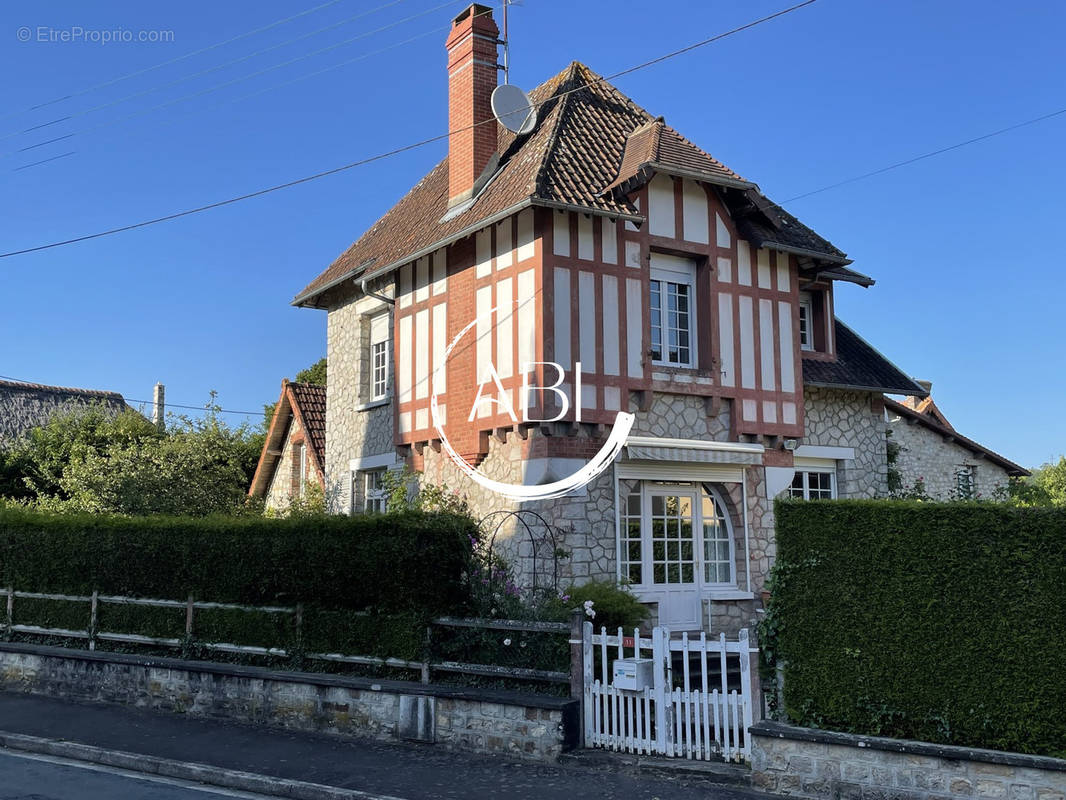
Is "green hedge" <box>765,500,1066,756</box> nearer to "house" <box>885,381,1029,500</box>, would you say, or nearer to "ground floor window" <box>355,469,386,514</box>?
"ground floor window" <box>355,469,386,514</box>

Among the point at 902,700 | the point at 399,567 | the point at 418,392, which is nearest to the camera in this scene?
the point at 902,700

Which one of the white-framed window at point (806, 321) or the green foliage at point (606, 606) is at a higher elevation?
the white-framed window at point (806, 321)

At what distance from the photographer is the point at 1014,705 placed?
6.29 m

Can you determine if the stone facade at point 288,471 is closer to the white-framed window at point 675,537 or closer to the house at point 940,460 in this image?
the white-framed window at point 675,537

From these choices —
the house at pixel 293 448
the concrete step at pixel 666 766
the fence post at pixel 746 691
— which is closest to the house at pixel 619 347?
the house at pixel 293 448

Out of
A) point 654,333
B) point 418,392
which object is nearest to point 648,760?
point 654,333

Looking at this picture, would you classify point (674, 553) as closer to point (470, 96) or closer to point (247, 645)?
point (247, 645)

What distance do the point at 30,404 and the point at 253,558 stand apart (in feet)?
83.3

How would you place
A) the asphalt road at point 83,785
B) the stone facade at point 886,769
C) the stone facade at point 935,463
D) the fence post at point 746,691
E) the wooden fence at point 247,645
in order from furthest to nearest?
the stone facade at point 935,463, the wooden fence at point 247,645, the fence post at point 746,691, the asphalt road at point 83,785, the stone facade at point 886,769

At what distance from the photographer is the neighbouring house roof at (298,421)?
1836 cm

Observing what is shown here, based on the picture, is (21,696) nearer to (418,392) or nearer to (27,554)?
(27,554)

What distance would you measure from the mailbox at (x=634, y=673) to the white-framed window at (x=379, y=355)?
8640 millimetres

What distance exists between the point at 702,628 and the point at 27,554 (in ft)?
29.4

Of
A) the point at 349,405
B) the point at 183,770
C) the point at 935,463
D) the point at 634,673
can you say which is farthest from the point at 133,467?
the point at 935,463
